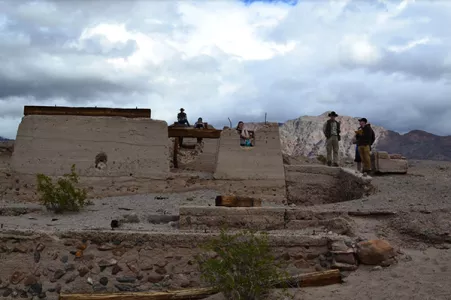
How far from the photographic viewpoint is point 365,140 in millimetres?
11805

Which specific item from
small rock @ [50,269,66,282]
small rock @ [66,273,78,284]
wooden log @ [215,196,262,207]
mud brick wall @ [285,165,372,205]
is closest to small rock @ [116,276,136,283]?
small rock @ [66,273,78,284]

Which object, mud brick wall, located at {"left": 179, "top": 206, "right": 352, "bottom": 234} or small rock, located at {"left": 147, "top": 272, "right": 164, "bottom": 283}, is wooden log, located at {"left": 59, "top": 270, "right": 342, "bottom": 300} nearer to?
small rock, located at {"left": 147, "top": 272, "right": 164, "bottom": 283}

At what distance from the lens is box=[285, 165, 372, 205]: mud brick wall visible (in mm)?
11633

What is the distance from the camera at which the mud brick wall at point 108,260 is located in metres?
6.16

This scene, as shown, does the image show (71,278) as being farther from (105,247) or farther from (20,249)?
(20,249)

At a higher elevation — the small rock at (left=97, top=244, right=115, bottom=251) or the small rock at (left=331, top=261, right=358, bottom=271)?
the small rock at (left=97, top=244, right=115, bottom=251)

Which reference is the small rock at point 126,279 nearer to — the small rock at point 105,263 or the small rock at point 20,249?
the small rock at point 105,263

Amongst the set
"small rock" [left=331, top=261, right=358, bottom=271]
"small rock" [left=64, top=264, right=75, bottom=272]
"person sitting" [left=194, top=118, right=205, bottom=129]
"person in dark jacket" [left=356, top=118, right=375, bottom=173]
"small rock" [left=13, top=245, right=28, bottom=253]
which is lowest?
"small rock" [left=64, top=264, right=75, bottom=272]

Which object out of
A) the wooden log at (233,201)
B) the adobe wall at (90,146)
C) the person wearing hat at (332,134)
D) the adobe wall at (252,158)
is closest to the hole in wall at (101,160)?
the adobe wall at (90,146)

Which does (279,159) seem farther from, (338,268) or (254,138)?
(338,268)

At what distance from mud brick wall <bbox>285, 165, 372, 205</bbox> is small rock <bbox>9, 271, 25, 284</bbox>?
6.88 meters

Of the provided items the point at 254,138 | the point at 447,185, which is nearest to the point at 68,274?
the point at 254,138

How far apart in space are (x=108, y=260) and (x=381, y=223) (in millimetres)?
4044

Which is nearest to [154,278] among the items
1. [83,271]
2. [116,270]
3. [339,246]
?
[116,270]
